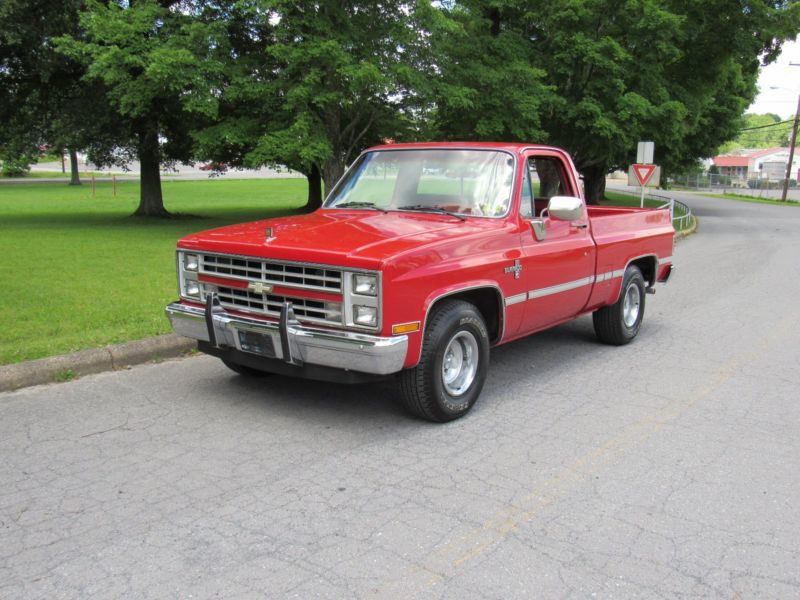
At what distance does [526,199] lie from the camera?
597 centimetres

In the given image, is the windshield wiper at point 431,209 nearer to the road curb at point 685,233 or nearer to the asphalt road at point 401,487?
the asphalt road at point 401,487

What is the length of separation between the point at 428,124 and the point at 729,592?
16153mm

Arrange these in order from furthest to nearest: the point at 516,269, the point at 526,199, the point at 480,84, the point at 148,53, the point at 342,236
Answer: the point at 480,84 < the point at 148,53 < the point at 526,199 < the point at 516,269 < the point at 342,236

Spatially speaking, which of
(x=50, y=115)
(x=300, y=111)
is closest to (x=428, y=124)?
(x=300, y=111)

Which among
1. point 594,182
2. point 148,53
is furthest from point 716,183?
point 148,53

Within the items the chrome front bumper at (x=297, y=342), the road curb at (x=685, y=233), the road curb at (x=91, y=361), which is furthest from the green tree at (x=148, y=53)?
the road curb at (x=685, y=233)

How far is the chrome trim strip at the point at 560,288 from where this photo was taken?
5.87m

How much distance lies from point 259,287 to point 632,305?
4549 mm

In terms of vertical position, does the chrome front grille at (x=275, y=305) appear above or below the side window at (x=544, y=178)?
below

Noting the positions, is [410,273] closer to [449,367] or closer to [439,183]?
[449,367]

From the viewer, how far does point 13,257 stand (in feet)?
39.0

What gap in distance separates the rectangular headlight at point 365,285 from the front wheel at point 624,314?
3.71m

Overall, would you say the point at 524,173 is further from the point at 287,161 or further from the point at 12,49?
the point at 12,49

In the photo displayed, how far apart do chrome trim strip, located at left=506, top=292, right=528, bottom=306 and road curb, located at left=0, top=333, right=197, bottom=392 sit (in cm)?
315
